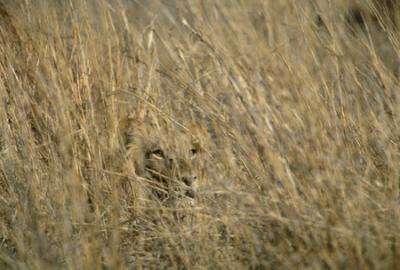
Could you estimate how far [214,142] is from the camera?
96.8 inches

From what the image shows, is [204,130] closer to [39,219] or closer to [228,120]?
[228,120]

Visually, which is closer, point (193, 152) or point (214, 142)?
point (214, 142)

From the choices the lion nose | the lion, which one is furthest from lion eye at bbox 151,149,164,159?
the lion nose

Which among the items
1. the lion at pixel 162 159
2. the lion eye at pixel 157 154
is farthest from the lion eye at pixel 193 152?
the lion eye at pixel 157 154

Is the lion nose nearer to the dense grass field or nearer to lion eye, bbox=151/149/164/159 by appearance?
the dense grass field

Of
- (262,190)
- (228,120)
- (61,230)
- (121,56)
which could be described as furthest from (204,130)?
(121,56)

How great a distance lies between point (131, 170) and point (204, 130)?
1.02ft

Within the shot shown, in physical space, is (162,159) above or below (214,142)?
below

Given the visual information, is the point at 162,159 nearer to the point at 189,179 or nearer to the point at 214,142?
the point at 189,179

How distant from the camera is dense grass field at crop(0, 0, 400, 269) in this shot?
213cm

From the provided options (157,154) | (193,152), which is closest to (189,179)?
(193,152)

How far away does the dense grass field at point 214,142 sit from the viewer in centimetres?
213

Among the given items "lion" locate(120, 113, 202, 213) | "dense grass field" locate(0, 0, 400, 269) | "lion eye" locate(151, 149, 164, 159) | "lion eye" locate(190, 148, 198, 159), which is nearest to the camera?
"dense grass field" locate(0, 0, 400, 269)

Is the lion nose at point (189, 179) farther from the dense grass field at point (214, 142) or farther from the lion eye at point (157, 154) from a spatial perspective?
the lion eye at point (157, 154)
